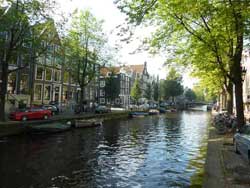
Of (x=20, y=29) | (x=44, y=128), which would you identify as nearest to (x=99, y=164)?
(x=44, y=128)

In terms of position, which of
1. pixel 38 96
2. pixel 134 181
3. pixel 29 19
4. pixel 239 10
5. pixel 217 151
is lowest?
pixel 134 181

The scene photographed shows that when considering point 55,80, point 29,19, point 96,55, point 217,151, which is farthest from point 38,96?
point 217,151

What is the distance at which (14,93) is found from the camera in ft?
132

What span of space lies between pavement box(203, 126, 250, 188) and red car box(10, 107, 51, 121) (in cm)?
2088

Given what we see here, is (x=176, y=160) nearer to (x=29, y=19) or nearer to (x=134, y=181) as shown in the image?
(x=134, y=181)

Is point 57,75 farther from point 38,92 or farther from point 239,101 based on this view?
point 239,101

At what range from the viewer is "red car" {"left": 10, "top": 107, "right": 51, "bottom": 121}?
93.6ft

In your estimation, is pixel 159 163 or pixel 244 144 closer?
pixel 244 144

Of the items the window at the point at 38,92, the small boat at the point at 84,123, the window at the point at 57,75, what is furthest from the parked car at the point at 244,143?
the window at the point at 57,75

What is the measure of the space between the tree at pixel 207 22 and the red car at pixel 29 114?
17.2m

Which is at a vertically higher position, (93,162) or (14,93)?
(14,93)

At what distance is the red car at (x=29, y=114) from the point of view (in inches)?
1123

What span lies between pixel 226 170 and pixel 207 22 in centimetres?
901

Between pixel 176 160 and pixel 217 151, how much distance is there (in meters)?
2.57
